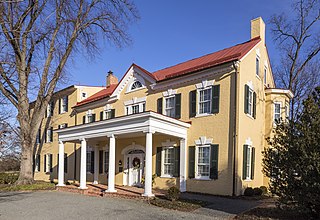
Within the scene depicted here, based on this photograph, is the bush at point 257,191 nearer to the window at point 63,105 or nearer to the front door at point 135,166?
the front door at point 135,166

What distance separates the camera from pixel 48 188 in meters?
20.4

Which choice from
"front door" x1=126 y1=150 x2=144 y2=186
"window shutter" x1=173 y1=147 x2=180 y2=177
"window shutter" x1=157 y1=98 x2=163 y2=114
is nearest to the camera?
"window shutter" x1=173 y1=147 x2=180 y2=177

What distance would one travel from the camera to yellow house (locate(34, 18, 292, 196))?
1530cm

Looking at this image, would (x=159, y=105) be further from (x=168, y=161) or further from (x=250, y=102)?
(x=250, y=102)

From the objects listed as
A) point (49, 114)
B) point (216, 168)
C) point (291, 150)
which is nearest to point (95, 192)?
point (216, 168)

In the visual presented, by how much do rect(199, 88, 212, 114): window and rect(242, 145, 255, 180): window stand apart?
2.72 meters

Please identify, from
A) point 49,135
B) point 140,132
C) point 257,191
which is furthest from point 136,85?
point 49,135

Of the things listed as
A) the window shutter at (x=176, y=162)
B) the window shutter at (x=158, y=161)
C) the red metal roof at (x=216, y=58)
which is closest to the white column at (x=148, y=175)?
the window shutter at (x=176, y=162)

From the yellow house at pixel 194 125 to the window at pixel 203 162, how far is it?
0.05 m

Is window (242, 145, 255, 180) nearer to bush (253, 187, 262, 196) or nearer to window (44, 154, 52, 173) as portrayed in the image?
bush (253, 187, 262, 196)

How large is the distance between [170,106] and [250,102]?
4.56 metres

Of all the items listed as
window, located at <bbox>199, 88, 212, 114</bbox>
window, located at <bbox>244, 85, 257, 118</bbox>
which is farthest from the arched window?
window, located at <bbox>244, 85, 257, 118</bbox>

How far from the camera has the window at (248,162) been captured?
1574 centimetres

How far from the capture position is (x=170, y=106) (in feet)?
60.4
